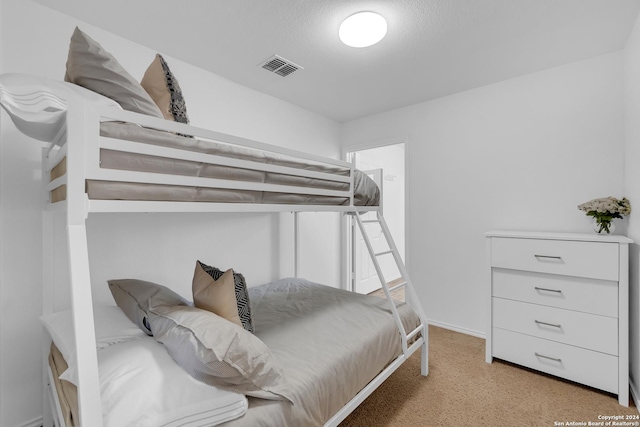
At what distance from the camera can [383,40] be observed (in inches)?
77.3

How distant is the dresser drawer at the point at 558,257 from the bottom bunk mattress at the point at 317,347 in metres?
0.91

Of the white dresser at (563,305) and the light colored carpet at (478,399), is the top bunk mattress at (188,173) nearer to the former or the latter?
the light colored carpet at (478,399)

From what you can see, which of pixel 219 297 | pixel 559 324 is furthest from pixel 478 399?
pixel 219 297

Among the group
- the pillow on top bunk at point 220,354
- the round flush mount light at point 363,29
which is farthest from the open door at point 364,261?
the pillow on top bunk at point 220,354

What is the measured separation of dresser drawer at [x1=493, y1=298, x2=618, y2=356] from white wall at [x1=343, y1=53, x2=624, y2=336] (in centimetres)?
42

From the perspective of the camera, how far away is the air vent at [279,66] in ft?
7.29

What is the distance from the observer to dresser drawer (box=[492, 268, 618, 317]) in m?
1.84

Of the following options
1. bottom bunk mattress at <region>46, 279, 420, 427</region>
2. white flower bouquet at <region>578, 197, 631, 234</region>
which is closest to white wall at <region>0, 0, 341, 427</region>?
bottom bunk mattress at <region>46, 279, 420, 427</region>

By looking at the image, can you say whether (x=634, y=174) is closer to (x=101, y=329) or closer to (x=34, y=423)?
(x=101, y=329)

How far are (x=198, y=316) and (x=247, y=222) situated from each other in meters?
1.66

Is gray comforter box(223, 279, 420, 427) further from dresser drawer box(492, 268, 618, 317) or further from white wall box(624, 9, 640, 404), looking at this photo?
white wall box(624, 9, 640, 404)

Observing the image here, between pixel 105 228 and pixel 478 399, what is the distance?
266 cm

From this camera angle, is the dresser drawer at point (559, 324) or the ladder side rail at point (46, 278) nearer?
the ladder side rail at point (46, 278)

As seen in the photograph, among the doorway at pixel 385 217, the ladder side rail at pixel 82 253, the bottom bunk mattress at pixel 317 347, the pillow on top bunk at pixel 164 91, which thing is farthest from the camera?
the doorway at pixel 385 217
